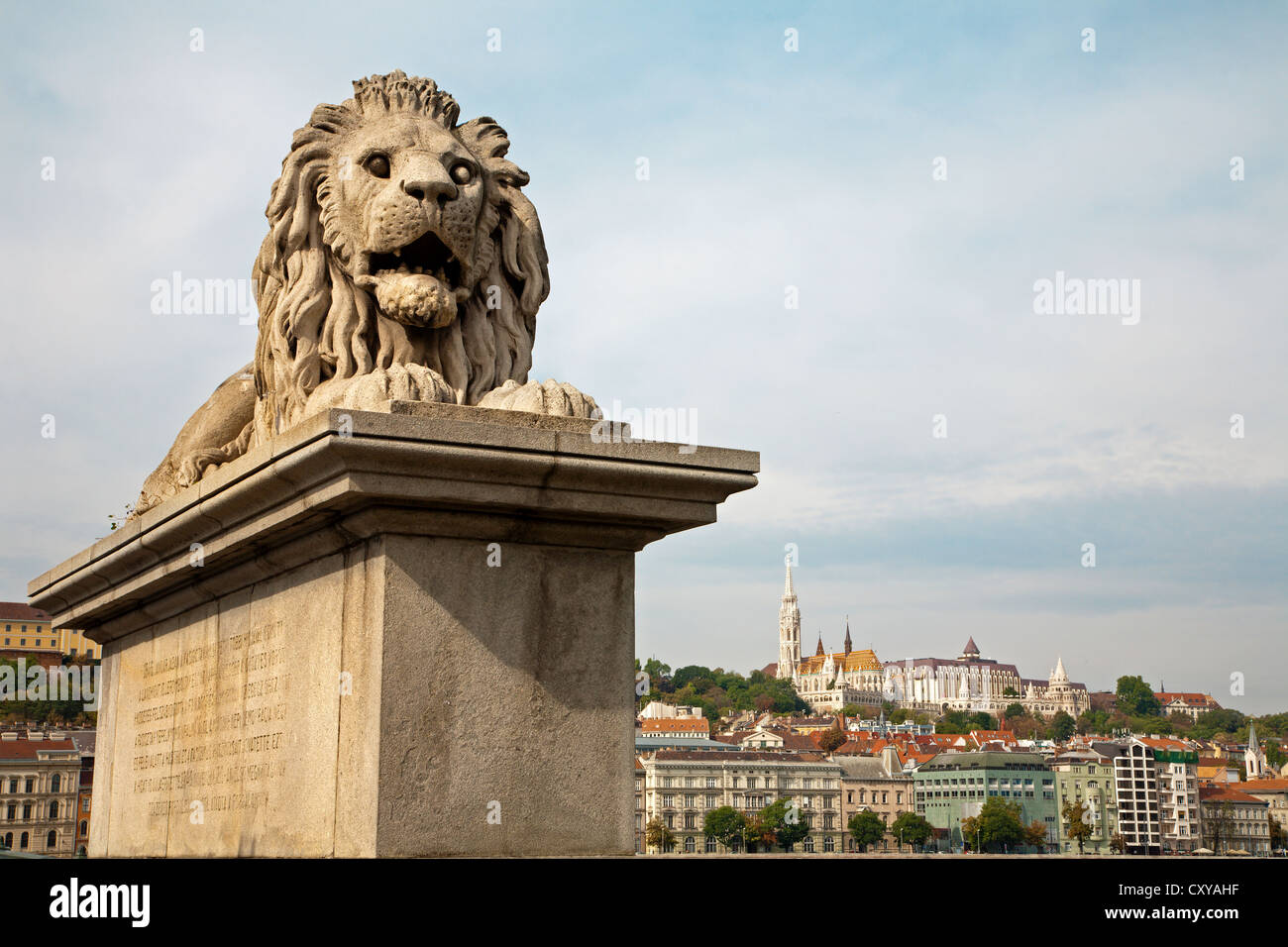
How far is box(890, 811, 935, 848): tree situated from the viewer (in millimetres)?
151925

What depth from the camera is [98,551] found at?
24.7 ft

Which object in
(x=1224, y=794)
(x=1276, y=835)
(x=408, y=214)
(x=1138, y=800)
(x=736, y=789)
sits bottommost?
(x=1276, y=835)

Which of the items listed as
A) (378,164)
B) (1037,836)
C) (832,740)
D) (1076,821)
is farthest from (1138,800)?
(378,164)

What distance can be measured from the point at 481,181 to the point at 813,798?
157 metres

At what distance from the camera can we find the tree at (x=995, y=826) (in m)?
156

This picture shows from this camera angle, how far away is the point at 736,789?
152125 mm

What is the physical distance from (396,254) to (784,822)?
489 ft

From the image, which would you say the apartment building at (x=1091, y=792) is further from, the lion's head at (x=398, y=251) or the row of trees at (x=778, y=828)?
the lion's head at (x=398, y=251)

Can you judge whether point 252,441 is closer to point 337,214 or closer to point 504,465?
point 337,214

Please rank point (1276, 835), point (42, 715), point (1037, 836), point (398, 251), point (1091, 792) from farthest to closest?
point (1091, 792) < point (1037, 836) < point (1276, 835) < point (42, 715) < point (398, 251)

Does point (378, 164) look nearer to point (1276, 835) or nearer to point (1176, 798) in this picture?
point (1276, 835)

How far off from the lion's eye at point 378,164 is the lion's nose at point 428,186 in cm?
29

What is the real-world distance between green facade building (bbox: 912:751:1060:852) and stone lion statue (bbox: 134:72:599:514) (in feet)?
541

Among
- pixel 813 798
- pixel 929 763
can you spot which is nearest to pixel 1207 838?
pixel 929 763
